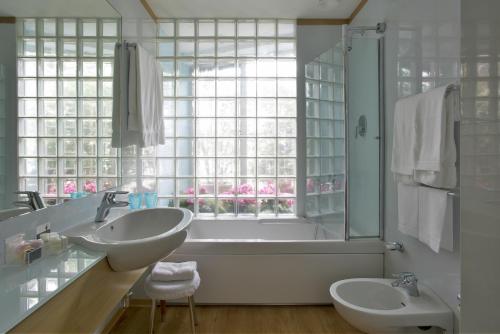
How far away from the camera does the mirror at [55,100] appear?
1.30 m

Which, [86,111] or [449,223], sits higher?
[86,111]

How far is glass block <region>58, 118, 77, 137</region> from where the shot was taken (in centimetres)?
164

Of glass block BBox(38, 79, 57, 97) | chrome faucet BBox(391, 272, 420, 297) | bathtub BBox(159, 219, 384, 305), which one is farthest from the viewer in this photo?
bathtub BBox(159, 219, 384, 305)

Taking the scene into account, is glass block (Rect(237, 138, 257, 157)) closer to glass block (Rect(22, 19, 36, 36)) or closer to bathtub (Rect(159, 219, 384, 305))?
bathtub (Rect(159, 219, 384, 305))

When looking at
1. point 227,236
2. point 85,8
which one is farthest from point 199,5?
point 227,236

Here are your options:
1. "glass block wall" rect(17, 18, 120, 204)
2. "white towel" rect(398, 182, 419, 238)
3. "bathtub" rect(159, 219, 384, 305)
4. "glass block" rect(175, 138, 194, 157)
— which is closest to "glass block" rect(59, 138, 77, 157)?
"glass block wall" rect(17, 18, 120, 204)

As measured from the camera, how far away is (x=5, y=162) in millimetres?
1297

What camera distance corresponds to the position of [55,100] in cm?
157

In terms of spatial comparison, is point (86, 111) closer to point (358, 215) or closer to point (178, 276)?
point (178, 276)

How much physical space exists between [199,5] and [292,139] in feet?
5.14

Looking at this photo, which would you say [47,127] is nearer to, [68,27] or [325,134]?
[68,27]

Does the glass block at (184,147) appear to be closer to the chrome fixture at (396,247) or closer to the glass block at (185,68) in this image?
the glass block at (185,68)

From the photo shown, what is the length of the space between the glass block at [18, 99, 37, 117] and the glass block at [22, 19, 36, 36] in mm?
297

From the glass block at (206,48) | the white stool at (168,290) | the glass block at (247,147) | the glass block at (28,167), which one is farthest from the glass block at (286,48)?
the glass block at (28,167)
